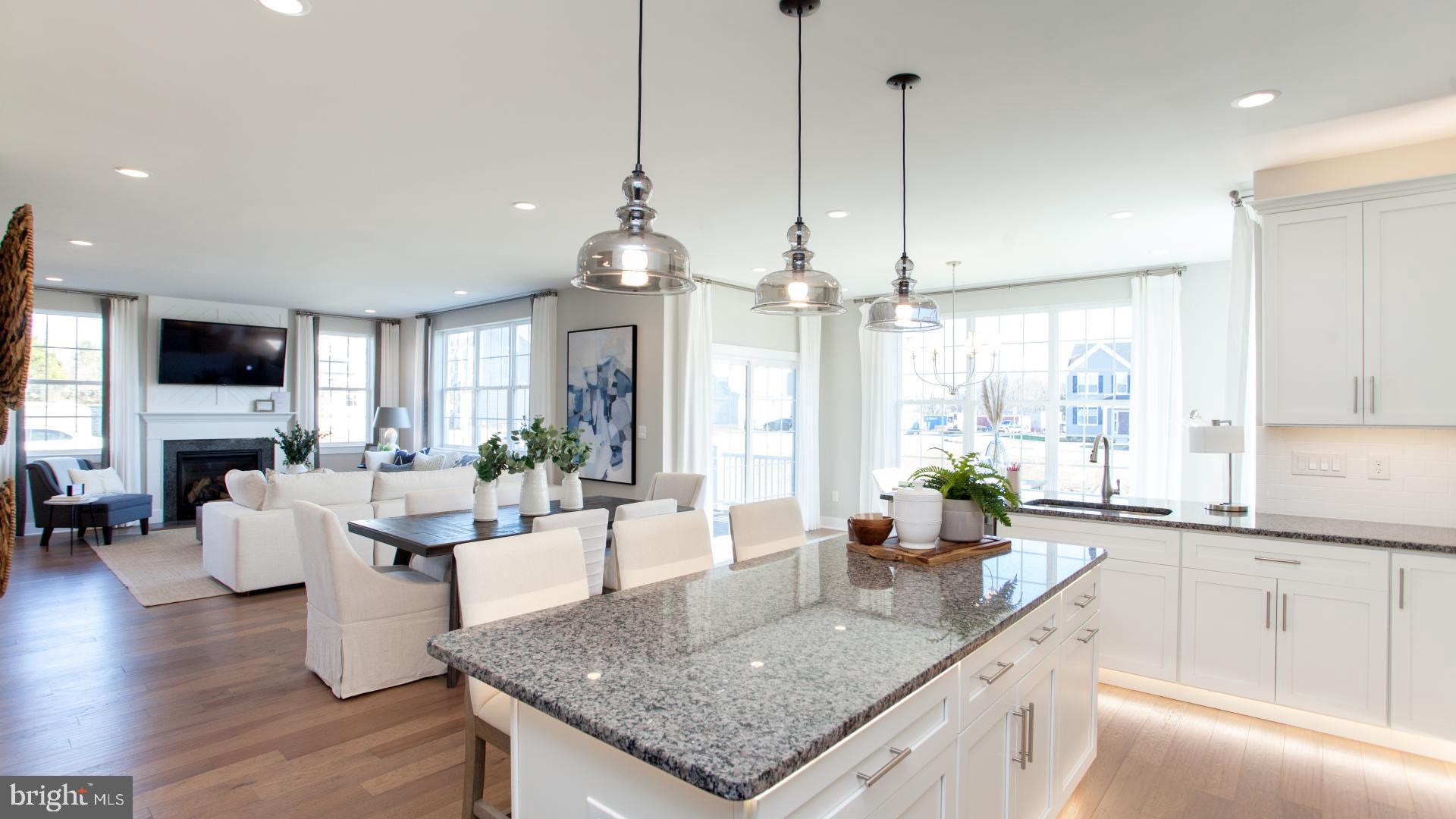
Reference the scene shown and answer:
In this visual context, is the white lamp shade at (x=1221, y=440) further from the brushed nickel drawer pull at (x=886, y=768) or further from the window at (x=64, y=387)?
the window at (x=64, y=387)

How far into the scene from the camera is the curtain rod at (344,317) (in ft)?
29.9

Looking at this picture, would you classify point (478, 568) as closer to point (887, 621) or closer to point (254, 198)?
point (887, 621)

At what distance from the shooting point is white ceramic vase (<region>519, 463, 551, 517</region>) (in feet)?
13.9

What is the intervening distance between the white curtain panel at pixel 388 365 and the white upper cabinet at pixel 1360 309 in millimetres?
9710

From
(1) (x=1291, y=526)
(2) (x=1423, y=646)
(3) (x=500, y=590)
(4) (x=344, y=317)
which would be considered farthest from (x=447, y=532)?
(4) (x=344, y=317)

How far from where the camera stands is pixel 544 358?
7.38 metres

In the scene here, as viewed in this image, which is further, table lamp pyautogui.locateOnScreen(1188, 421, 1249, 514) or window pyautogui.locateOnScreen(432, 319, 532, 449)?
window pyautogui.locateOnScreen(432, 319, 532, 449)

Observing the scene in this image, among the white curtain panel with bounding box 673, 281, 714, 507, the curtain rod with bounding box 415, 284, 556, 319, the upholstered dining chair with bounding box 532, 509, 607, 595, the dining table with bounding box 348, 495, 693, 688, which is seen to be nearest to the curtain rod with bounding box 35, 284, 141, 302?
the curtain rod with bounding box 415, 284, 556, 319

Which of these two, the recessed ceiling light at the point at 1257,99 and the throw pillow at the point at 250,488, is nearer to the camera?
the recessed ceiling light at the point at 1257,99

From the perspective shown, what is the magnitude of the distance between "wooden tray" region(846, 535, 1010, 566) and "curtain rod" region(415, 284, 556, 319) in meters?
5.66

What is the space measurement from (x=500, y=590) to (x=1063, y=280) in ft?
20.3

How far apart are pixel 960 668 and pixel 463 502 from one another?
3.75m

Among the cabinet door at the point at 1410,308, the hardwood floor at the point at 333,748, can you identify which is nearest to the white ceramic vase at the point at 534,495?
the hardwood floor at the point at 333,748

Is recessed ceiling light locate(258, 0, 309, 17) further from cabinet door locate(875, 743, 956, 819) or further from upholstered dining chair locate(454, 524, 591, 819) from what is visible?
cabinet door locate(875, 743, 956, 819)
